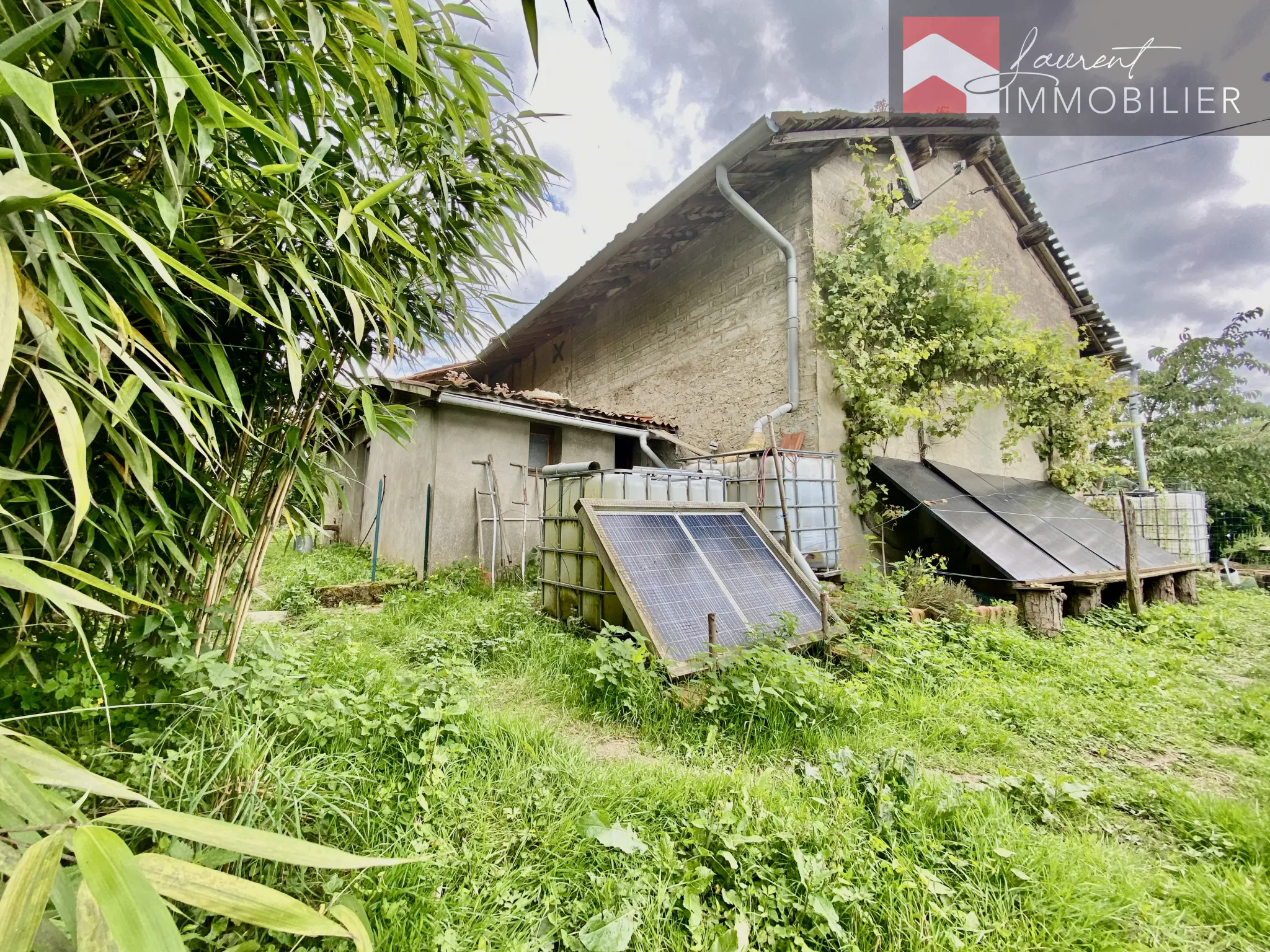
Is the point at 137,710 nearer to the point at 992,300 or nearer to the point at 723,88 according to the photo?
the point at 992,300

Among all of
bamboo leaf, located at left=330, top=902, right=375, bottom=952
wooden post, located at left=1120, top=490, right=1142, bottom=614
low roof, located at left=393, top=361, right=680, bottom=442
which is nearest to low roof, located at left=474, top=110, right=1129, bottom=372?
low roof, located at left=393, top=361, right=680, bottom=442

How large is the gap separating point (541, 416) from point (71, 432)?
552cm

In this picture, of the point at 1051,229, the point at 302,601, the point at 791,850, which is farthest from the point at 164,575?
the point at 1051,229

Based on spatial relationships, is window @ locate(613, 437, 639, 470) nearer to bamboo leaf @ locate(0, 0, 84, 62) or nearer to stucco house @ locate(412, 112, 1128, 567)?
stucco house @ locate(412, 112, 1128, 567)

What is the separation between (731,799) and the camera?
1648 millimetres

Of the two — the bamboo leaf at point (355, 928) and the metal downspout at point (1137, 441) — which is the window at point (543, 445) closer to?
the bamboo leaf at point (355, 928)

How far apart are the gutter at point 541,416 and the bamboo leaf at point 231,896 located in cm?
533

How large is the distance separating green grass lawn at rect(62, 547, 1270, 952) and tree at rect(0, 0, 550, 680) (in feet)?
2.08

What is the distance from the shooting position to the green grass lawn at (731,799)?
49.1 inches

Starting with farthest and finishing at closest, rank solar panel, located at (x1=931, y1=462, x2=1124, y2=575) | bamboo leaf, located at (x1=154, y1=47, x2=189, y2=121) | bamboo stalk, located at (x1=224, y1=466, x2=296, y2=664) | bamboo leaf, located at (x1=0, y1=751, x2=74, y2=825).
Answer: solar panel, located at (x1=931, y1=462, x2=1124, y2=575), bamboo stalk, located at (x1=224, y1=466, x2=296, y2=664), bamboo leaf, located at (x1=154, y1=47, x2=189, y2=121), bamboo leaf, located at (x1=0, y1=751, x2=74, y2=825)

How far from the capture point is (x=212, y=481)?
65.0 inches

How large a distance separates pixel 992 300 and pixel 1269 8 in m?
3.59

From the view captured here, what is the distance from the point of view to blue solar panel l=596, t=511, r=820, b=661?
8.87ft

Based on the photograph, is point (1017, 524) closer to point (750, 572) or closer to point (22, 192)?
point (750, 572)
